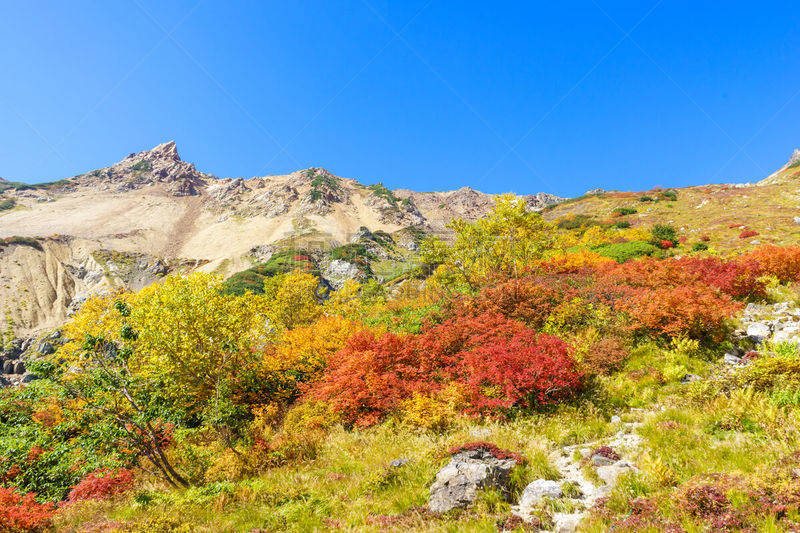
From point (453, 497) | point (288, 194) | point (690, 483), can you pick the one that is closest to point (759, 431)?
point (690, 483)

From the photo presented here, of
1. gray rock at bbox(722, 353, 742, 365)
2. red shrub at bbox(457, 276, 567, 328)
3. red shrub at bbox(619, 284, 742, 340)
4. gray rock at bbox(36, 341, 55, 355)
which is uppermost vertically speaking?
gray rock at bbox(36, 341, 55, 355)

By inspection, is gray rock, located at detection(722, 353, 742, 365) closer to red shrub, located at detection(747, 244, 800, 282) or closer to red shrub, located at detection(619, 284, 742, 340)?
red shrub, located at detection(619, 284, 742, 340)

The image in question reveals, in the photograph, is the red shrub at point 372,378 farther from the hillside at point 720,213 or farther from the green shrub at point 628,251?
the green shrub at point 628,251

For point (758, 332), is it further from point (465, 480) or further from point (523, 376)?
point (465, 480)

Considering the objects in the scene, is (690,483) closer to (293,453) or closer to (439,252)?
(293,453)

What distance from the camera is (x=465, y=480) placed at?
6258mm

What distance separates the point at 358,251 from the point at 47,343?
7302 cm

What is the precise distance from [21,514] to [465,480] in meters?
10.3

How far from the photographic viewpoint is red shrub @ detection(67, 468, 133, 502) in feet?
31.3

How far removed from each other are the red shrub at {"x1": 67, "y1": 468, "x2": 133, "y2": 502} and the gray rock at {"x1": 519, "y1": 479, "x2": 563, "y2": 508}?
11.2 meters

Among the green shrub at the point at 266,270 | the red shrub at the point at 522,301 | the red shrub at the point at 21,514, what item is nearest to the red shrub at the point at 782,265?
the red shrub at the point at 522,301

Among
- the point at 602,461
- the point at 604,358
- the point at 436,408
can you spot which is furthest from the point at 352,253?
the point at 602,461

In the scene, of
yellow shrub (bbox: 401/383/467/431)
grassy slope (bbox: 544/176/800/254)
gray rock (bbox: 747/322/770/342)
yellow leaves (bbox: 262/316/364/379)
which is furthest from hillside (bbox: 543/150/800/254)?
yellow shrub (bbox: 401/383/467/431)

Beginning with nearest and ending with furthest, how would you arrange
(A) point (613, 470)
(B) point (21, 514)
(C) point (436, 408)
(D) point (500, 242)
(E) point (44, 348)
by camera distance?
(A) point (613, 470) < (B) point (21, 514) < (C) point (436, 408) < (D) point (500, 242) < (E) point (44, 348)
